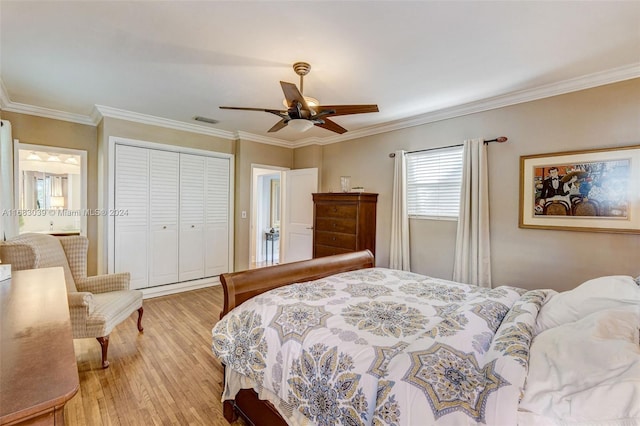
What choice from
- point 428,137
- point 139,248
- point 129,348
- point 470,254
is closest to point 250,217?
point 139,248

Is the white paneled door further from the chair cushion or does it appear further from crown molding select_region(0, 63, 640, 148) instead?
the chair cushion

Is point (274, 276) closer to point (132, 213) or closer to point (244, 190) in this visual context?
point (132, 213)

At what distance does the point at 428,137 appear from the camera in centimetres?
384

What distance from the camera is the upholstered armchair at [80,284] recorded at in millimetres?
2283

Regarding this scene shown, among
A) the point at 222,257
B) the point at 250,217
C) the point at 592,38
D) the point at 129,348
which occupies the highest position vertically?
the point at 592,38

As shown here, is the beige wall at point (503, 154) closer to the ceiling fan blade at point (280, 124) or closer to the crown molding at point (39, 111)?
the crown molding at point (39, 111)

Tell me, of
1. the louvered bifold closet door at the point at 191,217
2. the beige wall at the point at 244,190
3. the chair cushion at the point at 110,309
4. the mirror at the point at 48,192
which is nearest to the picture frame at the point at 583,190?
the beige wall at the point at 244,190

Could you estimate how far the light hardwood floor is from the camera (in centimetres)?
191

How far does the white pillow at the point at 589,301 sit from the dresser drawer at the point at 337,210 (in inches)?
105

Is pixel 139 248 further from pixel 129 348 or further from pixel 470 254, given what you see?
pixel 470 254

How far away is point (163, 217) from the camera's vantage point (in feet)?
14.3

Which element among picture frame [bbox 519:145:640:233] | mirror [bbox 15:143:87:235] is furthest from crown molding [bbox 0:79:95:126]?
picture frame [bbox 519:145:640:233]

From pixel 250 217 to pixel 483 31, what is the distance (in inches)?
165

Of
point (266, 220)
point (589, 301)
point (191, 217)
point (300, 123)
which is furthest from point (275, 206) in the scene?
point (589, 301)
